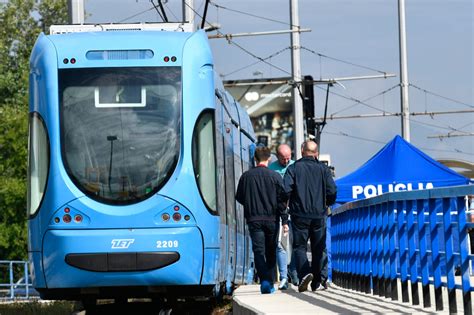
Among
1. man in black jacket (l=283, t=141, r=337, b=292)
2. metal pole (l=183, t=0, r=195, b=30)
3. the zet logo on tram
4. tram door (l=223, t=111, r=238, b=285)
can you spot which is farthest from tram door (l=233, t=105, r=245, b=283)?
metal pole (l=183, t=0, r=195, b=30)

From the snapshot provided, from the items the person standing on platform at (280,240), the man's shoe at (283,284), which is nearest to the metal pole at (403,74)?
the person standing on platform at (280,240)

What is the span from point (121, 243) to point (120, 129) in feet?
4.34

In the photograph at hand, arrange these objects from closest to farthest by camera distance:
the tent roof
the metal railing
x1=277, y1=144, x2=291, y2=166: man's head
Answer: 1. x1=277, y1=144, x2=291, y2=166: man's head
2. the tent roof
3. the metal railing

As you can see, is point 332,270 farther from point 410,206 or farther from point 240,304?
point 410,206

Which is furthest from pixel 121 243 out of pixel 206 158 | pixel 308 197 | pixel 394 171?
pixel 394 171

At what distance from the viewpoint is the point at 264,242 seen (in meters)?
17.3

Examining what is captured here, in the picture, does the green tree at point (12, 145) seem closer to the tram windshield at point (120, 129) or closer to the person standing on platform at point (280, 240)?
the person standing on platform at point (280, 240)

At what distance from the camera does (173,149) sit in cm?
1577

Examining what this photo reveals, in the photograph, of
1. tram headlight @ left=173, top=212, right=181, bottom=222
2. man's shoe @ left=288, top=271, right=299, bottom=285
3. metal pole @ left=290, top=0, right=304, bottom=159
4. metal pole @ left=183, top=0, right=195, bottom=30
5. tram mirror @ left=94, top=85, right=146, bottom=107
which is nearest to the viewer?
tram headlight @ left=173, top=212, right=181, bottom=222

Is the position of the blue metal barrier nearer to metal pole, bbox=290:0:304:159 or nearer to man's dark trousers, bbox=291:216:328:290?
man's dark trousers, bbox=291:216:328:290

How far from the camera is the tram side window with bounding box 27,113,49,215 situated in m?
15.7

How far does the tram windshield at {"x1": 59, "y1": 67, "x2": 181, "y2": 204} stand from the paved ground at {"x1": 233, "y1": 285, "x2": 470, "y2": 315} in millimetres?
1808

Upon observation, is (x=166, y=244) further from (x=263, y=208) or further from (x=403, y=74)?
(x=403, y=74)

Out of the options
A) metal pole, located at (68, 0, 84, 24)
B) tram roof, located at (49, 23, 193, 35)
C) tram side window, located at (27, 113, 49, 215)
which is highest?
metal pole, located at (68, 0, 84, 24)
